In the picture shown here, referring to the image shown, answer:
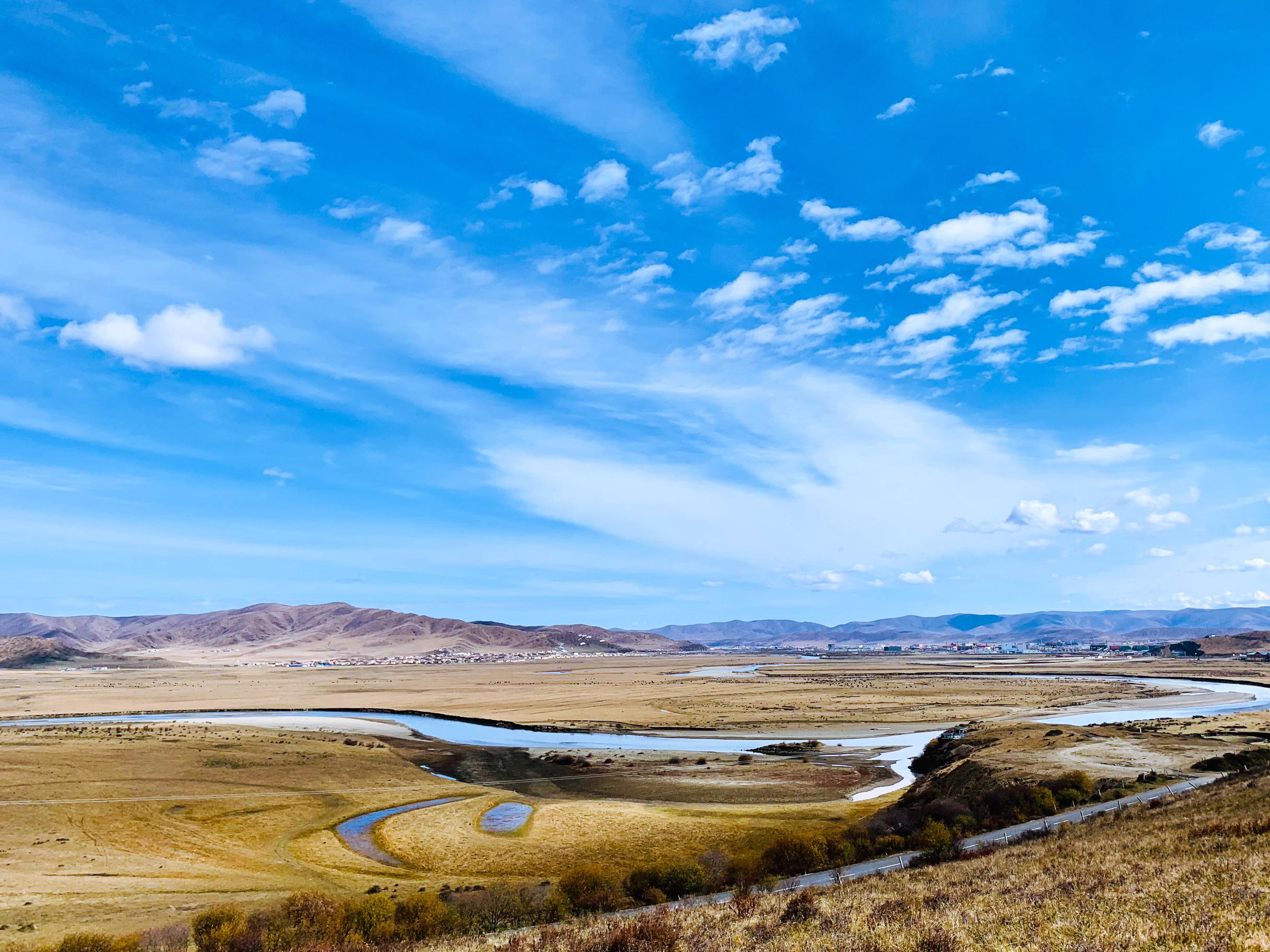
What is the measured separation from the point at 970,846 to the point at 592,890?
18840 mm

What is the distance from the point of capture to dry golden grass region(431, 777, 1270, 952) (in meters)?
16.3

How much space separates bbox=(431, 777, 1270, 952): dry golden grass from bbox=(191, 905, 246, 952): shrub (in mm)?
8695

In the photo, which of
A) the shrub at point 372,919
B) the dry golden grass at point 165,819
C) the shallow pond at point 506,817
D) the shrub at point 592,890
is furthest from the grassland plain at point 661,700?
the shrub at point 372,919

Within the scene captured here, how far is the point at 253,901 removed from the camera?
3484 cm

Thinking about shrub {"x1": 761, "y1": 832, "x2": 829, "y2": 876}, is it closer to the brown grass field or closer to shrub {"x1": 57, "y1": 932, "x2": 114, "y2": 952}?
the brown grass field

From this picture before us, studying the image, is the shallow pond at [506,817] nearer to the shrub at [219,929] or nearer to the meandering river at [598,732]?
the meandering river at [598,732]

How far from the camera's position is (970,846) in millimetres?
37438

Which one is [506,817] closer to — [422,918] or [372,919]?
[422,918]

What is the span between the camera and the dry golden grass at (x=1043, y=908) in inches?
640

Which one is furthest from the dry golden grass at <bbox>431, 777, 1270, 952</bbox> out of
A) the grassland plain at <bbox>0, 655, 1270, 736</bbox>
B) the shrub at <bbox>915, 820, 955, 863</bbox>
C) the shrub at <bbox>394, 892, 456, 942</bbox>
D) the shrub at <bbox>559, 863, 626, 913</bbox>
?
the grassland plain at <bbox>0, 655, 1270, 736</bbox>

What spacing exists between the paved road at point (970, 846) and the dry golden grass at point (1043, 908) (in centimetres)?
346

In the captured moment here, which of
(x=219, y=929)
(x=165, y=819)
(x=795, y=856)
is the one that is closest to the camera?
(x=219, y=929)

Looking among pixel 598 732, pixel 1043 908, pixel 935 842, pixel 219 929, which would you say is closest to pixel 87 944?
pixel 219 929

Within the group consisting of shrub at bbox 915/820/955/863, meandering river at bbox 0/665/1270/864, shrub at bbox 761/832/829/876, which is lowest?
meandering river at bbox 0/665/1270/864
